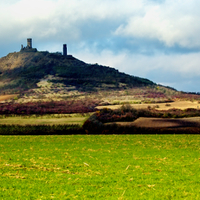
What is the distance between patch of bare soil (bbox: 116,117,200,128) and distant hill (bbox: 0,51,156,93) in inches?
2379

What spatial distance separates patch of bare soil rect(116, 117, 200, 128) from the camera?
3262 cm

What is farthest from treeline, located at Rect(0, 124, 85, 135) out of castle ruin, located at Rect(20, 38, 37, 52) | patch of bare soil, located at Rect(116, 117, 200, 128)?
castle ruin, located at Rect(20, 38, 37, 52)

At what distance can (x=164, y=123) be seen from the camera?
33.0 meters


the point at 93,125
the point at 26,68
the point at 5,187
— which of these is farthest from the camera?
the point at 26,68

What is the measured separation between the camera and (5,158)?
53.1 ft

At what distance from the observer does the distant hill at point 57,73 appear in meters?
102

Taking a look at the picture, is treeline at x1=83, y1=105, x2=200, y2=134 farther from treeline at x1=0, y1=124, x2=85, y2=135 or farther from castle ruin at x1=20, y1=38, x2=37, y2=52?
castle ruin at x1=20, y1=38, x2=37, y2=52

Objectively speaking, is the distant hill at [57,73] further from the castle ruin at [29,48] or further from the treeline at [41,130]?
the treeline at [41,130]

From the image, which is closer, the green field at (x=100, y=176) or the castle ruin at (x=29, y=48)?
the green field at (x=100, y=176)

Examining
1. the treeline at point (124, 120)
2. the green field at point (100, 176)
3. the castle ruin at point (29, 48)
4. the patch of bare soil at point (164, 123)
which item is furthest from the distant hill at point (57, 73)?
the green field at point (100, 176)

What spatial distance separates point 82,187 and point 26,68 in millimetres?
131180

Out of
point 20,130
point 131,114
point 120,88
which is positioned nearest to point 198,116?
point 131,114

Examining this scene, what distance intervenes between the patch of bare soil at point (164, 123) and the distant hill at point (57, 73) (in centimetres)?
6042

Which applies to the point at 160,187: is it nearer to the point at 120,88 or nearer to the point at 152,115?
the point at 152,115
